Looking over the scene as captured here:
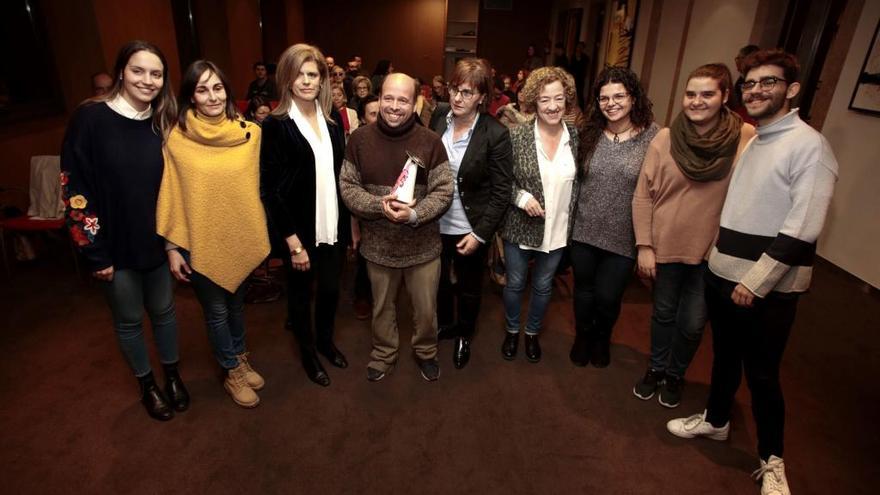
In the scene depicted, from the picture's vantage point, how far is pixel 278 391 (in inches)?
93.5

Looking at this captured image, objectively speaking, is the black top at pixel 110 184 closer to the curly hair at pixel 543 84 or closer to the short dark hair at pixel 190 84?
the short dark hair at pixel 190 84

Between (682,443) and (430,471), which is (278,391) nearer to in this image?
(430,471)

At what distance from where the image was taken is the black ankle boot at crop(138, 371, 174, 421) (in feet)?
7.05

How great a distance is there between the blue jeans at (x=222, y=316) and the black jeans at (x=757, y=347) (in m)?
1.96

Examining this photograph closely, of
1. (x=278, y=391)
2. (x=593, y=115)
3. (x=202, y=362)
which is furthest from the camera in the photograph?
(x=202, y=362)

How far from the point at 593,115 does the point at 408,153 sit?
912mm

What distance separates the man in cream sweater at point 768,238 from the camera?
1513mm

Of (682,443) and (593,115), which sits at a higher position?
(593,115)

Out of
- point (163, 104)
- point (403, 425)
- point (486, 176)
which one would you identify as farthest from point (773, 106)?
point (163, 104)

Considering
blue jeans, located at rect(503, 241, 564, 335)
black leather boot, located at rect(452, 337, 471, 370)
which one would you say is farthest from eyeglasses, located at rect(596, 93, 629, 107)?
black leather boot, located at rect(452, 337, 471, 370)

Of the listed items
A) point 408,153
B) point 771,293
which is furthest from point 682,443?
point 408,153

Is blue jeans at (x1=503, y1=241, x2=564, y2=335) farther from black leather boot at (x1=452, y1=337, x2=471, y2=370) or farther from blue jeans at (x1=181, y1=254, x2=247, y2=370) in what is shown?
blue jeans at (x1=181, y1=254, x2=247, y2=370)

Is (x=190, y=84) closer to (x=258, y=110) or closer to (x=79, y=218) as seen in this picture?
(x=79, y=218)

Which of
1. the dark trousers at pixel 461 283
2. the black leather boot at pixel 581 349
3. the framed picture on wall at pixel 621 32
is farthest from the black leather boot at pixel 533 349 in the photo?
the framed picture on wall at pixel 621 32
